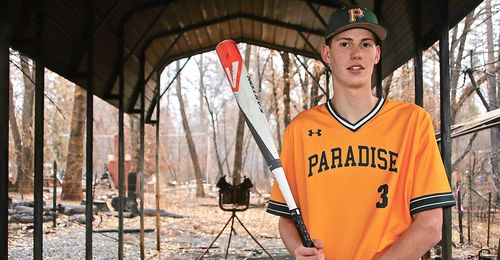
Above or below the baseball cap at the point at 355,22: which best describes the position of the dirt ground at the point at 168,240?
below

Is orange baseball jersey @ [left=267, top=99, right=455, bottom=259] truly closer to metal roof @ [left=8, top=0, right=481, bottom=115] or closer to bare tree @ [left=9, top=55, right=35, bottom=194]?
metal roof @ [left=8, top=0, right=481, bottom=115]

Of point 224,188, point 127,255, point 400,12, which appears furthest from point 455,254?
point 127,255

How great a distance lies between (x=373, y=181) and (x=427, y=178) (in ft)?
0.52

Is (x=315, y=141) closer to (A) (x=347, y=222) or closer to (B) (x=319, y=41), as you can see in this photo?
(A) (x=347, y=222)

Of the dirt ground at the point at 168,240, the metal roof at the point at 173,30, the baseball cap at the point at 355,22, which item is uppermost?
the metal roof at the point at 173,30

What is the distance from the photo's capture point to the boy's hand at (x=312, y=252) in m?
1.61

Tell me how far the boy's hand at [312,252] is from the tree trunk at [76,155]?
57.1 feet

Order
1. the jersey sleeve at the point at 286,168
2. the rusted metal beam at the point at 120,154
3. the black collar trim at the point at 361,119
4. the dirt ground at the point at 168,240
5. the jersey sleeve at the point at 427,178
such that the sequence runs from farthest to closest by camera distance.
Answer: the dirt ground at the point at 168,240 < the rusted metal beam at the point at 120,154 < the jersey sleeve at the point at 286,168 < the black collar trim at the point at 361,119 < the jersey sleeve at the point at 427,178

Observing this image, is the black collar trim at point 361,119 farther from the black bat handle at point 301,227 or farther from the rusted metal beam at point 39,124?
the rusted metal beam at point 39,124

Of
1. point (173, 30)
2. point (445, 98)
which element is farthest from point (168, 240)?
point (445, 98)

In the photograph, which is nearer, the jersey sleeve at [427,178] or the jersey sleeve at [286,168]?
the jersey sleeve at [427,178]

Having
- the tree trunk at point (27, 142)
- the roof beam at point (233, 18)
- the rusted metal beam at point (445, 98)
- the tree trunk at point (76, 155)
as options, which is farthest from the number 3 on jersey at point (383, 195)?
the tree trunk at point (27, 142)

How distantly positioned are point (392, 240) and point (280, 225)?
0.40 meters

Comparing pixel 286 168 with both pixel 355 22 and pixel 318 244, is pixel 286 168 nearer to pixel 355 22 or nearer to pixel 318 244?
pixel 318 244
